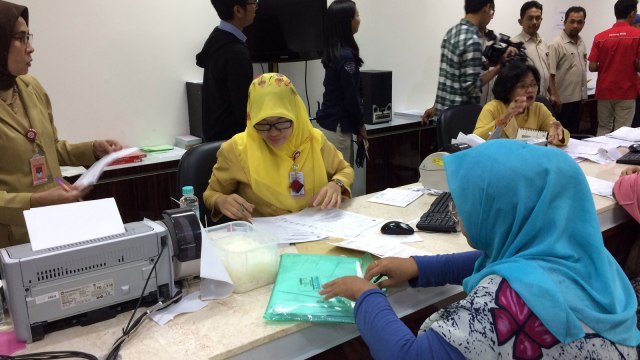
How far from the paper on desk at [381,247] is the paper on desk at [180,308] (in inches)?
17.6

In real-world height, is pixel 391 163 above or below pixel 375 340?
Result: below

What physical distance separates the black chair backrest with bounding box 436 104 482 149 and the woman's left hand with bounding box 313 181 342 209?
3.18 feet

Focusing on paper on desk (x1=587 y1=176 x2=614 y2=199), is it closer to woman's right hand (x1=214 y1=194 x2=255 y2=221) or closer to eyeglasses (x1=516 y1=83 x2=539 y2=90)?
eyeglasses (x1=516 y1=83 x2=539 y2=90)

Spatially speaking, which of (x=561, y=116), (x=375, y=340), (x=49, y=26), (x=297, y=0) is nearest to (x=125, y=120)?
(x=49, y=26)

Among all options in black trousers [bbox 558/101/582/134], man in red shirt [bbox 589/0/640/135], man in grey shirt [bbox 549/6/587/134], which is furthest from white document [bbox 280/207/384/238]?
→ man in red shirt [bbox 589/0/640/135]

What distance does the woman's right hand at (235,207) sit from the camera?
168cm

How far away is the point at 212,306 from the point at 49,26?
2.30m

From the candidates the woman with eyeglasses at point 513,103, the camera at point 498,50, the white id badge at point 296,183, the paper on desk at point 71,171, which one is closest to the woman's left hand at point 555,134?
the woman with eyeglasses at point 513,103

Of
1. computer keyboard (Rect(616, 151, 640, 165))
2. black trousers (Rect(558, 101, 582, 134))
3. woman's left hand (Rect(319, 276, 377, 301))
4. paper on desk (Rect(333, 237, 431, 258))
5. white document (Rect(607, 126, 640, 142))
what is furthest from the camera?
black trousers (Rect(558, 101, 582, 134))

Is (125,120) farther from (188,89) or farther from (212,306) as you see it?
(212,306)

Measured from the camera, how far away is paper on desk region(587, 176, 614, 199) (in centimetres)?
201

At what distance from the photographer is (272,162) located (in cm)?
185

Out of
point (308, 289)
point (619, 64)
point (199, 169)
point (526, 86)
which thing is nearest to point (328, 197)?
point (199, 169)

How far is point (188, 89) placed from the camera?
10.7 ft
